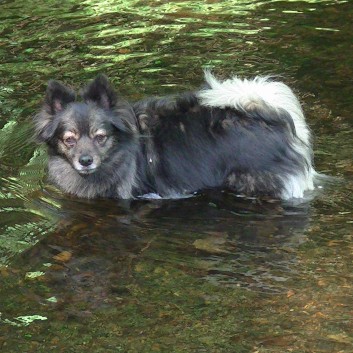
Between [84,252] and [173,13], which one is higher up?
[173,13]

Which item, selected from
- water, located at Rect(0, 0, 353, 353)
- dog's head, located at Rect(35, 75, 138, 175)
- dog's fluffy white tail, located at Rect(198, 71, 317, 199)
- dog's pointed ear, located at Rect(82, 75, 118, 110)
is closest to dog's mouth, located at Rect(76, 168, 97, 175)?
dog's head, located at Rect(35, 75, 138, 175)

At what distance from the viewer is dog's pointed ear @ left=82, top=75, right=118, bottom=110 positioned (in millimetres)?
7895

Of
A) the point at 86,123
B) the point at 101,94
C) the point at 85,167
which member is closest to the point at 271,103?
the point at 101,94

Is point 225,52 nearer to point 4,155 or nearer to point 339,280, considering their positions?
point 4,155

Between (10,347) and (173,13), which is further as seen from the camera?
(173,13)

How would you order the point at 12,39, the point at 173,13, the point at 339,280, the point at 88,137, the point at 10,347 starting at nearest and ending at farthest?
the point at 10,347 < the point at 339,280 < the point at 88,137 < the point at 12,39 < the point at 173,13

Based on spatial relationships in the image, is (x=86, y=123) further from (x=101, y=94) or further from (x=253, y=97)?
(x=253, y=97)

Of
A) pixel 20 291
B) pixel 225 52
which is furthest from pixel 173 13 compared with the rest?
pixel 20 291

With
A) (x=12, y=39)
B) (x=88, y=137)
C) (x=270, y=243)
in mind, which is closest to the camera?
(x=270, y=243)

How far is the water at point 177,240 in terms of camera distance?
5.91 m

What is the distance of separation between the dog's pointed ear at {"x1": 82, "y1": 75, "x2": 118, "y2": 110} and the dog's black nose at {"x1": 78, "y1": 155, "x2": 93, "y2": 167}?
54cm

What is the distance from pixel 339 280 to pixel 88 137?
280cm

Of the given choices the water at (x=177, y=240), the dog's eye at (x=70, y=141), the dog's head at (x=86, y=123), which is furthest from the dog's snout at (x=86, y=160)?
the water at (x=177, y=240)

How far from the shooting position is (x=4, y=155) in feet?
29.4
